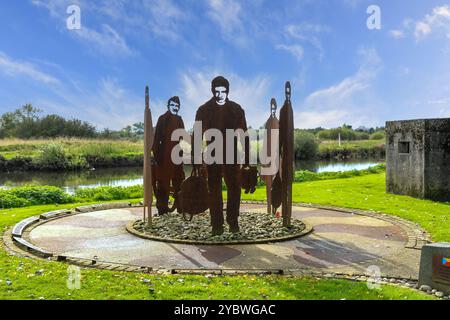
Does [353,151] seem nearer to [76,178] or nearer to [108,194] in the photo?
[76,178]

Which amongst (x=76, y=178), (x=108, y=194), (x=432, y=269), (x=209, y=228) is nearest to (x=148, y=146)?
(x=209, y=228)

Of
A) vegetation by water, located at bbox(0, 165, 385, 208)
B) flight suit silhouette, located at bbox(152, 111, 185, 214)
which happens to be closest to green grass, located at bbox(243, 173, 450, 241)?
vegetation by water, located at bbox(0, 165, 385, 208)

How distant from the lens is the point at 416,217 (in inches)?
369

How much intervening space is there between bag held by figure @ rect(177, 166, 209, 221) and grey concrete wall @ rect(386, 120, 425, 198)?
7.55 metres

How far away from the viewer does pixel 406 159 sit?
42.0ft

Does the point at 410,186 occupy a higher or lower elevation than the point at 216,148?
lower

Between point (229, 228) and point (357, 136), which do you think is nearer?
point (229, 228)

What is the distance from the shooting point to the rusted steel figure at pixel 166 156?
865cm

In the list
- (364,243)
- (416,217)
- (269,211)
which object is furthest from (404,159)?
(364,243)

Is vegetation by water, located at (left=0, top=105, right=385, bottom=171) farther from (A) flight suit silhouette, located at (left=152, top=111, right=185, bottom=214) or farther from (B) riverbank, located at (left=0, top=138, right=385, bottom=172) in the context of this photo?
(A) flight suit silhouette, located at (left=152, top=111, right=185, bottom=214)

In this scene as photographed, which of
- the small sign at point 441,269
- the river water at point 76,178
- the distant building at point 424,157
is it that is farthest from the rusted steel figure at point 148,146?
the river water at point 76,178

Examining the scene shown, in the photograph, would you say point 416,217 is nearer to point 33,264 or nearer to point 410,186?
point 410,186

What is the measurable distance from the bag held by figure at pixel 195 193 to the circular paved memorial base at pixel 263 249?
74 centimetres
